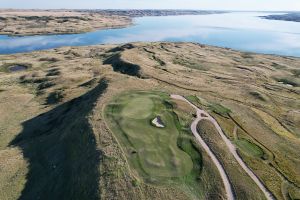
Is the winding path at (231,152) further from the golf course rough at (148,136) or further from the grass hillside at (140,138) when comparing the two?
the golf course rough at (148,136)

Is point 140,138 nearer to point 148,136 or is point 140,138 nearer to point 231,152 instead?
point 148,136

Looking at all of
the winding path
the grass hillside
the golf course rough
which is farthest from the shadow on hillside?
the winding path

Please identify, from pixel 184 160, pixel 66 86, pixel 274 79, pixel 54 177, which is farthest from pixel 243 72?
pixel 54 177

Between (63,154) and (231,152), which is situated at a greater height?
(231,152)

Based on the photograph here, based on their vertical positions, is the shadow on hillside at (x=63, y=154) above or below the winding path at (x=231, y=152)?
below

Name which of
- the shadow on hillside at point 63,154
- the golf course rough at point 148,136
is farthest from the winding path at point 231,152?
the shadow on hillside at point 63,154

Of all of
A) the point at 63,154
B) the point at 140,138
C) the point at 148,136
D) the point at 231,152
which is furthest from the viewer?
the point at 63,154

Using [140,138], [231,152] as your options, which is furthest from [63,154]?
[231,152]
